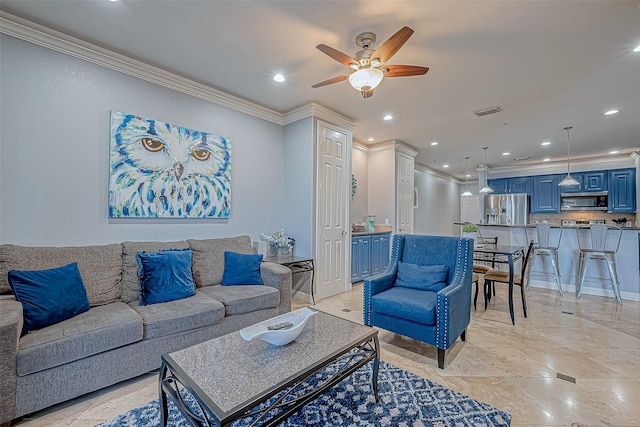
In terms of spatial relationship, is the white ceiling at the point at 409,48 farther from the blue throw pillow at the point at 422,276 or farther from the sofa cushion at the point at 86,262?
the blue throw pillow at the point at 422,276

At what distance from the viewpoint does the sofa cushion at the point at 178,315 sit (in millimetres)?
2049

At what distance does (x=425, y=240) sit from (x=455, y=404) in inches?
57.5

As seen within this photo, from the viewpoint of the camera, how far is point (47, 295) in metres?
1.87

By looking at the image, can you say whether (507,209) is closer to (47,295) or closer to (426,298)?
(426,298)

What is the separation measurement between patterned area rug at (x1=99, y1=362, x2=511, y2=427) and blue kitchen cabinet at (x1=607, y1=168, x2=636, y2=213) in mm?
7568

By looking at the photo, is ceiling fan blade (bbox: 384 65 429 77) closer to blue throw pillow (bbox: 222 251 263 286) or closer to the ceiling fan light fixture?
the ceiling fan light fixture

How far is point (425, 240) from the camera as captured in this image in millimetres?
2867

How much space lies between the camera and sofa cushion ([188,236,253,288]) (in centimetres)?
290

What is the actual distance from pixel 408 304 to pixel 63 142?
10.9 feet

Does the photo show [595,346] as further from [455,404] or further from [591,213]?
[591,213]

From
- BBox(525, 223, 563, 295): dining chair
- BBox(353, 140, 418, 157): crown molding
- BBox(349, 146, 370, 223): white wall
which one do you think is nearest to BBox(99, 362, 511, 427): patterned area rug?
BBox(349, 146, 370, 223): white wall

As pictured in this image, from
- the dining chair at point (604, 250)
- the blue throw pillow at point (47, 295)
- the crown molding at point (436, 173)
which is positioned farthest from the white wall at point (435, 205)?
the blue throw pillow at point (47, 295)

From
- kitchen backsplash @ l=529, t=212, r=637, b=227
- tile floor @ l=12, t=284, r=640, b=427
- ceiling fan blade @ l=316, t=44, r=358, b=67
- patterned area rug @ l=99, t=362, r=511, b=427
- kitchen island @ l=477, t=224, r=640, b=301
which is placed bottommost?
tile floor @ l=12, t=284, r=640, b=427

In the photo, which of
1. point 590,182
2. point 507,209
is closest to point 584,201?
point 590,182
